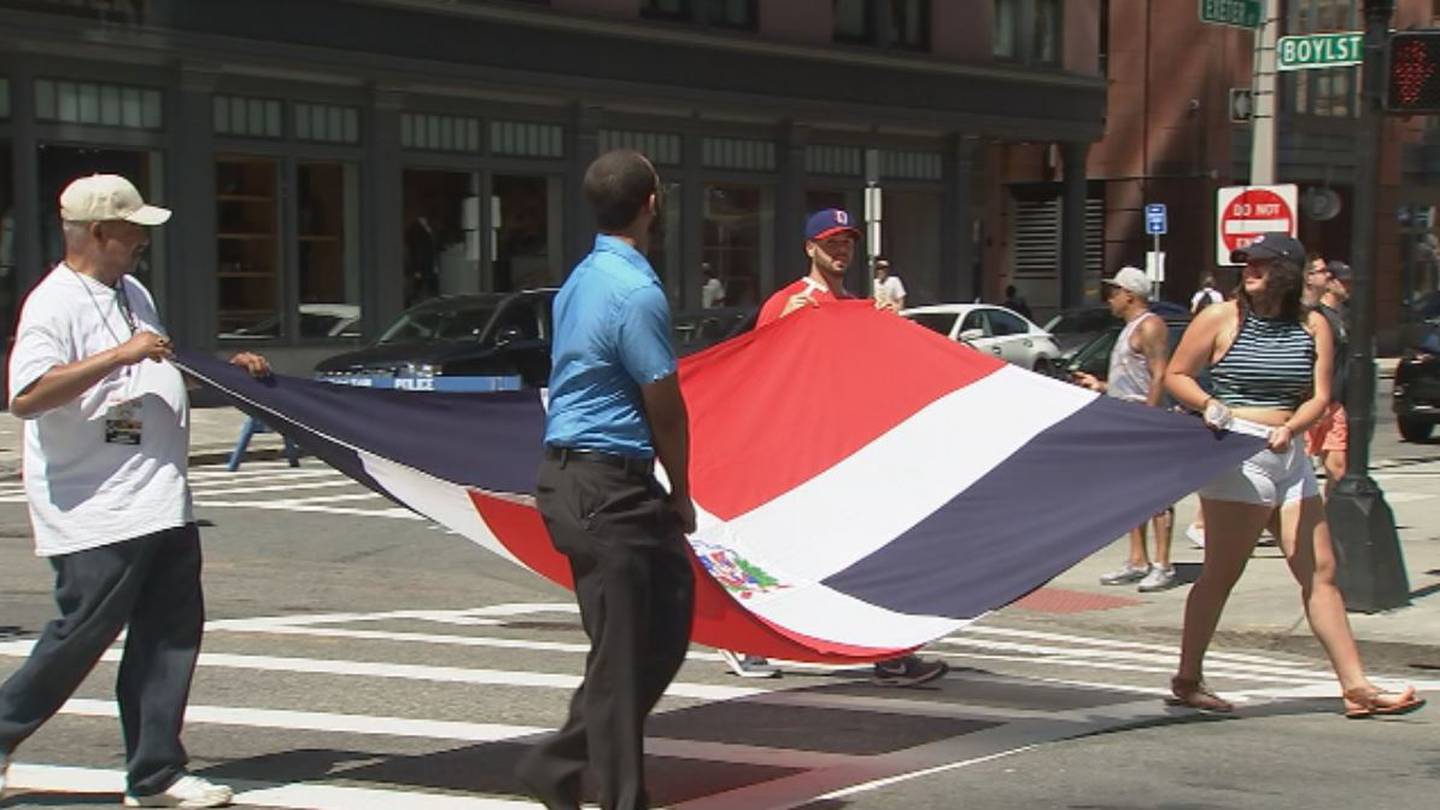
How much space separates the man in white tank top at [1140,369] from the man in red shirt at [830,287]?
11.4 feet

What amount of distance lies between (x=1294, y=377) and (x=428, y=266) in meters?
26.8

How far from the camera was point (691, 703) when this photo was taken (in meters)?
8.58

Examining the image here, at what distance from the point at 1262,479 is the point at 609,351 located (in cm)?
335

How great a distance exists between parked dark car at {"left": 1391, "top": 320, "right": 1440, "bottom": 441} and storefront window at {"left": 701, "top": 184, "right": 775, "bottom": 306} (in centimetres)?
1601

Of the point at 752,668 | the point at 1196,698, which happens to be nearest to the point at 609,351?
the point at 1196,698

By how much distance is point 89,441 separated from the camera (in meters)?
6.34

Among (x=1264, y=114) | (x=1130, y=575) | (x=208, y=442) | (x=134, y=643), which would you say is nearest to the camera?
(x=134, y=643)

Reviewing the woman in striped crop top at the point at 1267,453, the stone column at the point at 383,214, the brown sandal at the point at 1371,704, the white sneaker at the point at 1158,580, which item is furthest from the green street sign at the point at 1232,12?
the stone column at the point at 383,214

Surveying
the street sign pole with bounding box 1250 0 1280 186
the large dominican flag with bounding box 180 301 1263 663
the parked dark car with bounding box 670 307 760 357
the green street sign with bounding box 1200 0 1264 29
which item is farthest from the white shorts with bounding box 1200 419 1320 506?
the parked dark car with bounding box 670 307 760 357

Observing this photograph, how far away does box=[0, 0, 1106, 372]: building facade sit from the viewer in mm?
28719

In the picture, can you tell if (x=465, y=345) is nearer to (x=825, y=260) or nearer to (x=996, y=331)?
(x=996, y=331)

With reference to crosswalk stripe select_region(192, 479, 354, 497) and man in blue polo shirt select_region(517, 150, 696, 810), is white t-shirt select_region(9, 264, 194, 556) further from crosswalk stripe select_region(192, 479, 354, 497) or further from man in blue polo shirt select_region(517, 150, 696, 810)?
crosswalk stripe select_region(192, 479, 354, 497)

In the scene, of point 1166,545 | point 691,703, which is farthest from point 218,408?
point 691,703

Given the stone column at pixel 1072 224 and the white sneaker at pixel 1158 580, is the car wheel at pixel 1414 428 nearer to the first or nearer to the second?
the white sneaker at pixel 1158 580
